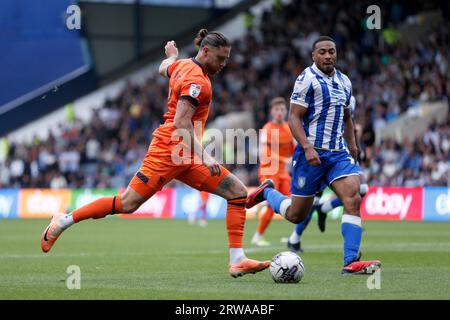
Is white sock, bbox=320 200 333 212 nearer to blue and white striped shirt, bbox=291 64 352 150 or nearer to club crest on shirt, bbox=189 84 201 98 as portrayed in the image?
blue and white striped shirt, bbox=291 64 352 150

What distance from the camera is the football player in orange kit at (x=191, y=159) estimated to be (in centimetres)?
972

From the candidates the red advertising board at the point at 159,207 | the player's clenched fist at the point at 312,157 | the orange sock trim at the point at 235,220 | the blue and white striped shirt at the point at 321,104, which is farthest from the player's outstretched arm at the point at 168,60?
the red advertising board at the point at 159,207

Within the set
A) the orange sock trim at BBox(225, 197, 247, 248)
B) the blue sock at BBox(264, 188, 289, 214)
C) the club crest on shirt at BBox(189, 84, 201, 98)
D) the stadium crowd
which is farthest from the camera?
the stadium crowd

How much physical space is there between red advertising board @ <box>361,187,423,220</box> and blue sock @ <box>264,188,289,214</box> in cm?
1443

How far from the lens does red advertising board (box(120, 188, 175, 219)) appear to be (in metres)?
30.1

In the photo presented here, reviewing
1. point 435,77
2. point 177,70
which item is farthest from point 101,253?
point 435,77

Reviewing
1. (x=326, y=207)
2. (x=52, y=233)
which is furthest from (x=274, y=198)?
(x=326, y=207)

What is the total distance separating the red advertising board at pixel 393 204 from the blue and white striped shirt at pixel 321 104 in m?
15.4

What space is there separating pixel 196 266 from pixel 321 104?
9.28 ft

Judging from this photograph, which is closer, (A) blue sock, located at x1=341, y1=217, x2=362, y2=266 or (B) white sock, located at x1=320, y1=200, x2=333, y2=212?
(A) blue sock, located at x1=341, y1=217, x2=362, y2=266

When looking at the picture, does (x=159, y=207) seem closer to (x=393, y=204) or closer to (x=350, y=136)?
(x=393, y=204)

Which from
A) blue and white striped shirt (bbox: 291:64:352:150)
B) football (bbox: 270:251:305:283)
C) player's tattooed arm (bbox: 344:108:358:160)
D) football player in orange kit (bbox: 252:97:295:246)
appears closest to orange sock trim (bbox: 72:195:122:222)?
football (bbox: 270:251:305:283)

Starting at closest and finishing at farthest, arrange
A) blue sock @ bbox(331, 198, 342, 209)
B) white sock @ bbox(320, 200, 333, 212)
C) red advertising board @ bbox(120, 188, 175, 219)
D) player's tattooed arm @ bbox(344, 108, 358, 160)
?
player's tattooed arm @ bbox(344, 108, 358, 160) → blue sock @ bbox(331, 198, 342, 209) → white sock @ bbox(320, 200, 333, 212) → red advertising board @ bbox(120, 188, 175, 219)

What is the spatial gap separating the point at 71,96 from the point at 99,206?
30.1 meters
